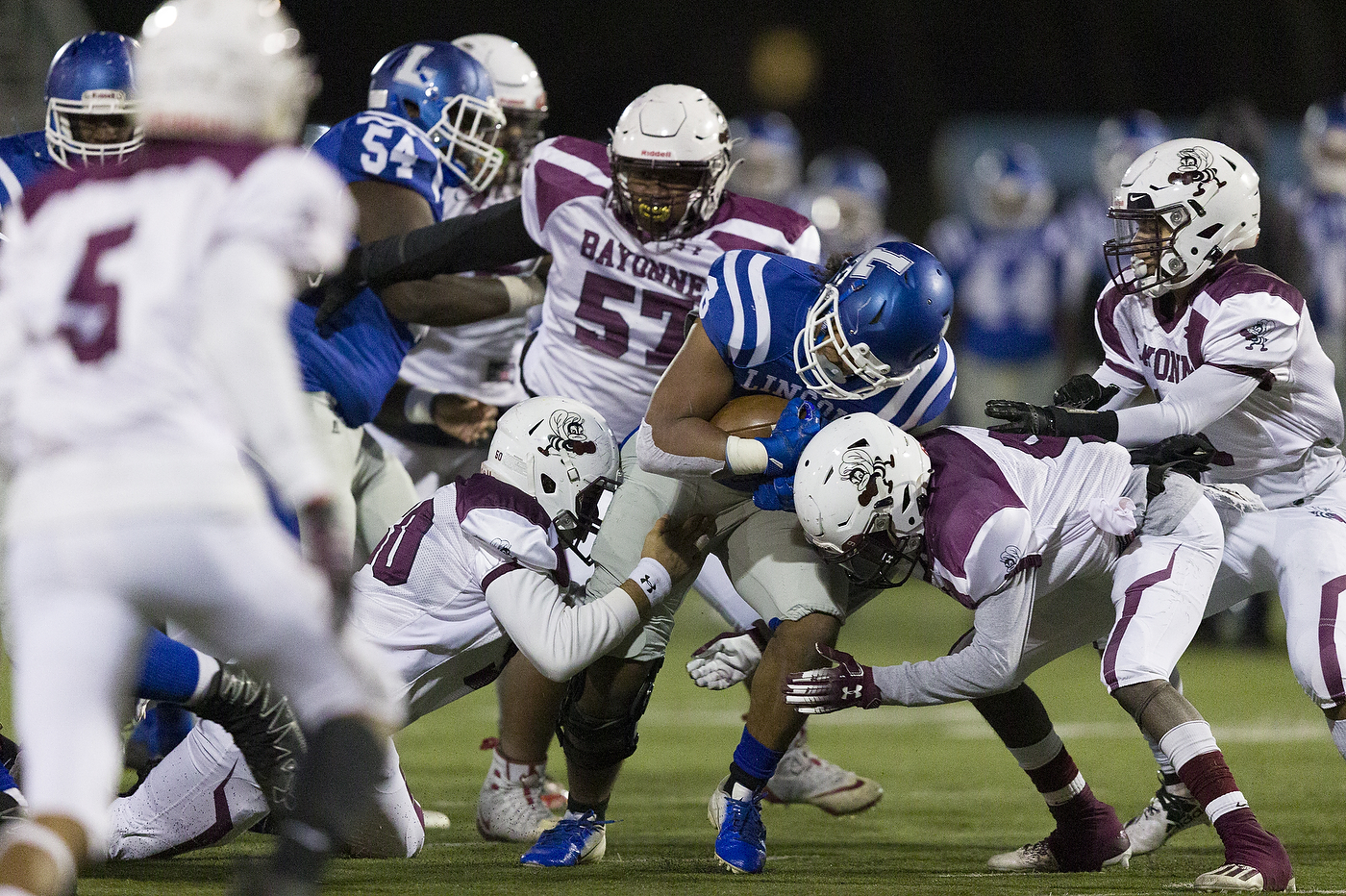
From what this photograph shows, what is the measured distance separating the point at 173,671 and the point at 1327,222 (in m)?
7.50

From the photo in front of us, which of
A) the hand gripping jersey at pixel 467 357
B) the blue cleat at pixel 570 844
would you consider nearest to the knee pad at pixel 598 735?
the blue cleat at pixel 570 844

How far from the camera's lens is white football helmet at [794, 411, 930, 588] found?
353 cm

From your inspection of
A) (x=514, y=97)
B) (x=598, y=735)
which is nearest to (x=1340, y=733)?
(x=598, y=735)

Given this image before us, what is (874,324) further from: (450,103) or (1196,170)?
(450,103)

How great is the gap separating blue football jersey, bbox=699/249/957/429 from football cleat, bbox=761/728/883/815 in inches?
40.8

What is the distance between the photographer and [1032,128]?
1223 centimetres

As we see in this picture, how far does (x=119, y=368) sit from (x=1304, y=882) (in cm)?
262

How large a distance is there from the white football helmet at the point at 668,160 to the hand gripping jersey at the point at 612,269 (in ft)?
0.32

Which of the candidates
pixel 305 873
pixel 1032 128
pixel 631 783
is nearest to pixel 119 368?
pixel 305 873

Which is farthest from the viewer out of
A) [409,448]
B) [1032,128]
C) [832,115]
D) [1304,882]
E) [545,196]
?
[832,115]

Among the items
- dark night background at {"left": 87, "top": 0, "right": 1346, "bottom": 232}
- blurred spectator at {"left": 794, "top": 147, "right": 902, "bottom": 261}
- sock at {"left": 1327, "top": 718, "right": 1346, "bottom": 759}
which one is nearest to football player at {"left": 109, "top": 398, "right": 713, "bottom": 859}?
sock at {"left": 1327, "top": 718, "right": 1346, "bottom": 759}

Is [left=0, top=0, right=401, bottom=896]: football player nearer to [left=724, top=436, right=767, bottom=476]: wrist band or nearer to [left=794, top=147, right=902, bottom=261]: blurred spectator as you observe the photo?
[left=724, top=436, right=767, bottom=476]: wrist band

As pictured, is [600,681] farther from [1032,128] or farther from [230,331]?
[1032,128]

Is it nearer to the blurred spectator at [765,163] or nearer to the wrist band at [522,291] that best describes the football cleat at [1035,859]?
the wrist band at [522,291]
